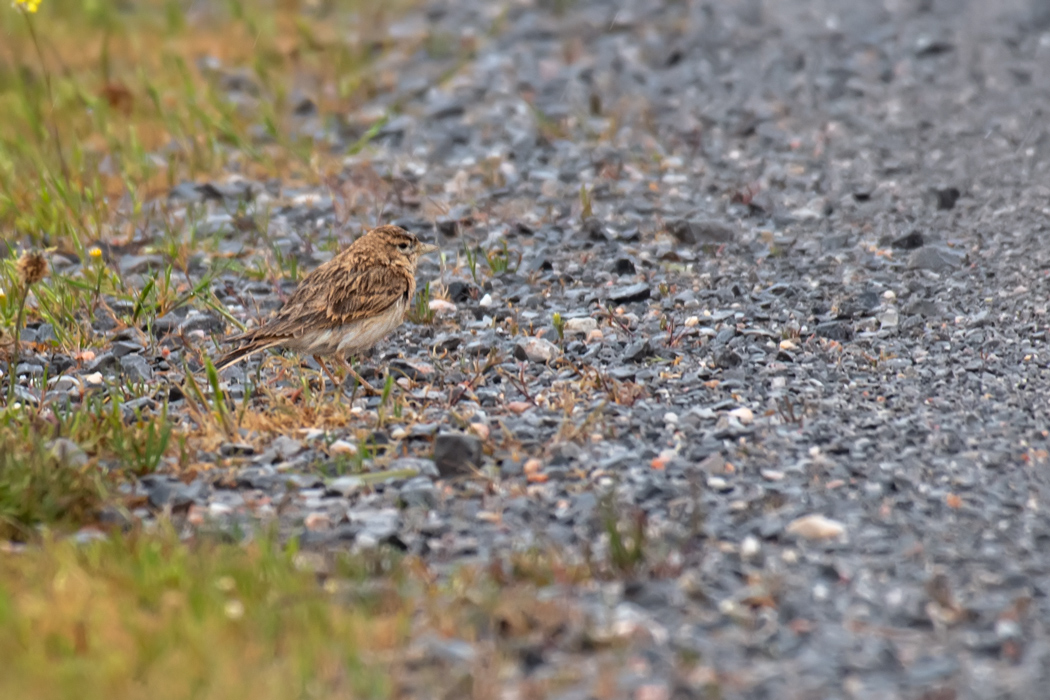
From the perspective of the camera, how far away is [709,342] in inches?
306

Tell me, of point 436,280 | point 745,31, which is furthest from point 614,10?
point 436,280

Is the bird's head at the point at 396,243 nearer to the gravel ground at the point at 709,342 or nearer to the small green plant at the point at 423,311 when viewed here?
the small green plant at the point at 423,311

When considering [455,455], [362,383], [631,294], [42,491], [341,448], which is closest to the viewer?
[42,491]

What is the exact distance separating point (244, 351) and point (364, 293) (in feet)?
2.54

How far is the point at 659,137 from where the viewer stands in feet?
36.9

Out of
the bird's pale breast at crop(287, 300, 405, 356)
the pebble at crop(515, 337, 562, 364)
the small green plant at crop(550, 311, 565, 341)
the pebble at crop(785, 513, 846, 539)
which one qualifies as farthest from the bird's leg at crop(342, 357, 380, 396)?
the pebble at crop(785, 513, 846, 539)

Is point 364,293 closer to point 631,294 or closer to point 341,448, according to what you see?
point 341,448

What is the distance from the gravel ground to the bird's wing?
369mm

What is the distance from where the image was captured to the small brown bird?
24.5ft

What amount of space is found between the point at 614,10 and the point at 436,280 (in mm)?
6132

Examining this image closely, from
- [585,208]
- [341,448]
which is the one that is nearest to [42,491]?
[341,448]

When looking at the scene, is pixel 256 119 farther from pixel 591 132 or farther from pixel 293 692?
pixel 293 692

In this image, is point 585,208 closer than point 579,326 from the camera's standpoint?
No

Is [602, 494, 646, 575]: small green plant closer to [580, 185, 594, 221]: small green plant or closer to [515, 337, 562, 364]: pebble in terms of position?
[515, 337, 562, 364]: pebble
